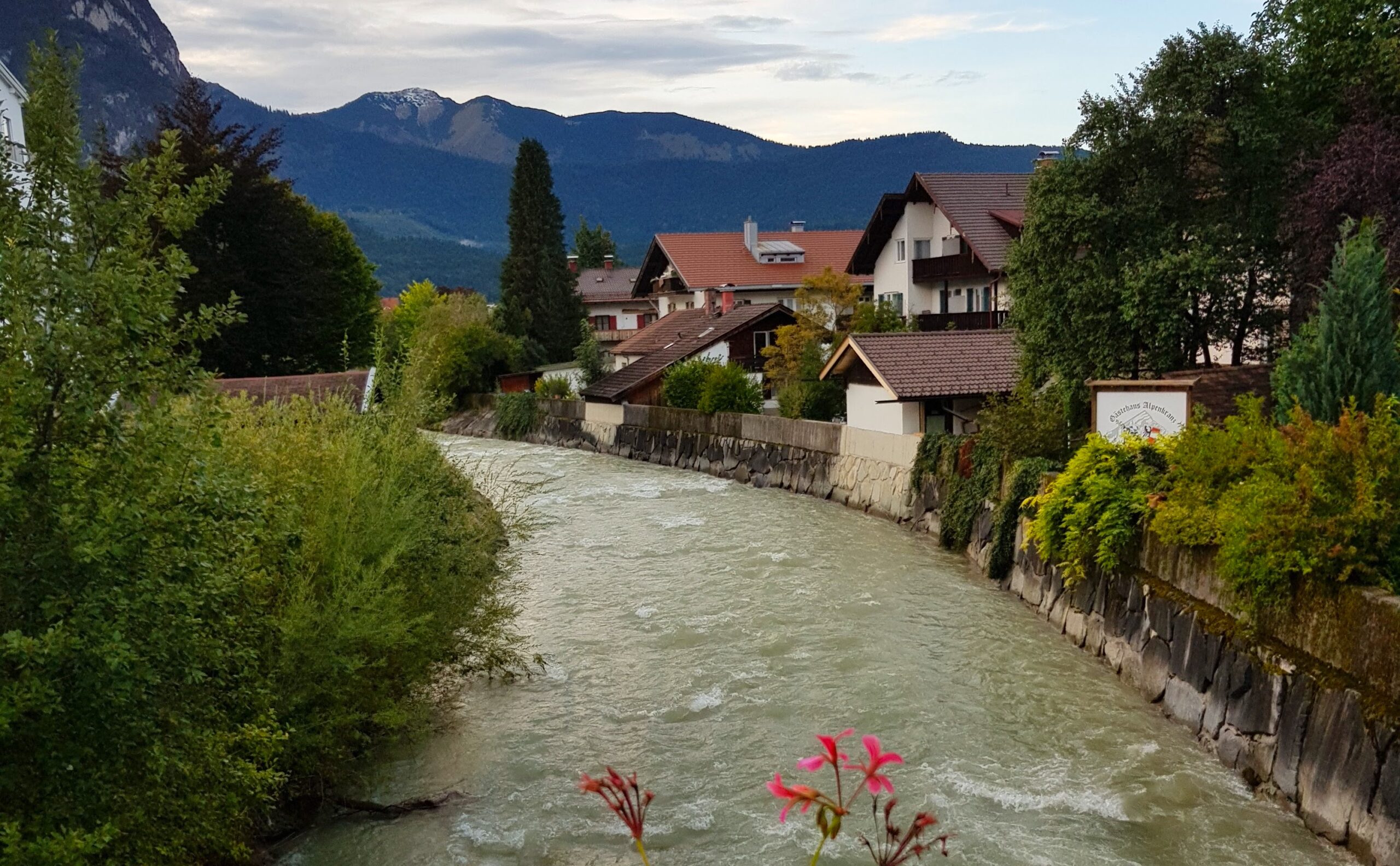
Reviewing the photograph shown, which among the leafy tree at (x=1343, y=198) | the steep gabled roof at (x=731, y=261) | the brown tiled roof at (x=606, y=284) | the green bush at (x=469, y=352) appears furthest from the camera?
the brown tiled roof at (x=606, y=284)

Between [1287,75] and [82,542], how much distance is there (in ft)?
78.6

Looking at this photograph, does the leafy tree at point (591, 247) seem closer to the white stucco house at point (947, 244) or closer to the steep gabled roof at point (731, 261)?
the steep gabled roof at point (731, 261)

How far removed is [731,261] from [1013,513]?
156 feet

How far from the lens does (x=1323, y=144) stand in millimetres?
22578

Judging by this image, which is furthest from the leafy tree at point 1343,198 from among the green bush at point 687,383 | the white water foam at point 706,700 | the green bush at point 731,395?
the green bush at point 687,383

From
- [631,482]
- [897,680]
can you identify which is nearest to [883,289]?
[631,482]

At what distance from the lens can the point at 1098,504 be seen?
49.8 ft

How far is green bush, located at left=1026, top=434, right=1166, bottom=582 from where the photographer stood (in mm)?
14617

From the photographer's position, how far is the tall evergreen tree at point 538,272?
2564 inches

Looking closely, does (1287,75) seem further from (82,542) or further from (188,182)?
(188,182)

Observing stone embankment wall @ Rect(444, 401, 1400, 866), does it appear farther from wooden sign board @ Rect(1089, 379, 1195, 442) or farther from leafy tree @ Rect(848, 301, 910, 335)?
leafy tree @ Rect(848, 301, 910, 335)

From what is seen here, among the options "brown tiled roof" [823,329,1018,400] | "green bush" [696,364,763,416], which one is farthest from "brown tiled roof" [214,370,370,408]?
"green bush" [696,364,763,416]

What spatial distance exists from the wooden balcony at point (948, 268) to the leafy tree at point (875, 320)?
3244 millimetres

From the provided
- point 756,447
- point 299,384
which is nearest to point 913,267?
point 756,447
